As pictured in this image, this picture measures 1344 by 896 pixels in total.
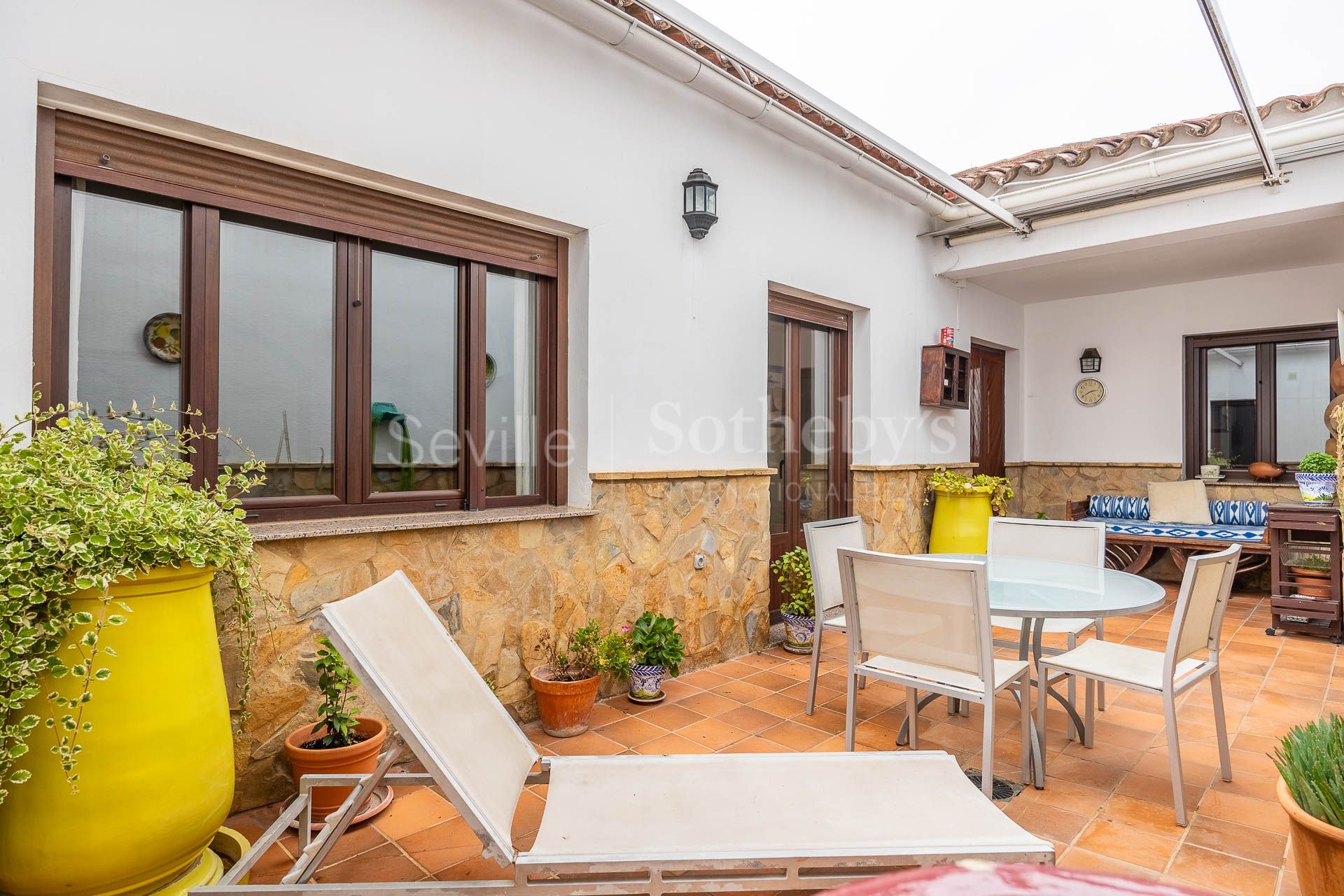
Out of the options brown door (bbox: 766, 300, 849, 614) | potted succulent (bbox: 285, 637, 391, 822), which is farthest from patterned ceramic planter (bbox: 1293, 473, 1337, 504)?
potted succulent (bbox: 285, 637, 391, 822)

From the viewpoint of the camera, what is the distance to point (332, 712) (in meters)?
2.42

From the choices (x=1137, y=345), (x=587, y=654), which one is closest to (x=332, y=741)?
(x=587, y=654)

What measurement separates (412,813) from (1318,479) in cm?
604

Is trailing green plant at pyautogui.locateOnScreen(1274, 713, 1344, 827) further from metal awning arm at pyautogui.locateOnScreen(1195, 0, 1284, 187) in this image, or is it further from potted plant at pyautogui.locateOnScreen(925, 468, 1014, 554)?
potted plant at pyautogui.locateOnScreen(925, 468, 1014, 554)

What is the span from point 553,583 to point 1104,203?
4.59m

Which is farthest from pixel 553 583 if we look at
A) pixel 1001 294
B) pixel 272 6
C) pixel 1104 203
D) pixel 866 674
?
pixel 1001 294

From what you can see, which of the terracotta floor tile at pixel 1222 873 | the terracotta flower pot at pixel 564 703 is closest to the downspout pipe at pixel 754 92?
the terracotta flower pot at pixel 564 703

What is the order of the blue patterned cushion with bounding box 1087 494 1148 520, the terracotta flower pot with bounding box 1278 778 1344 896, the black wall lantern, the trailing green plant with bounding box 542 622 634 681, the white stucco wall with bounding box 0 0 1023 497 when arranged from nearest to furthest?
the terracotta flower pot with bounding box 1278 778 1344 896 → the white stucco wall with bounding box 0 0 1023 497 → the trailing green plant with bounding box 542 622 634 681 → the black wall lantern → the blue patterned cushion with bounding box 1087 494 1148 520

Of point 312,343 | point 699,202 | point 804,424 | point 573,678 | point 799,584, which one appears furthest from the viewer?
point 804,424

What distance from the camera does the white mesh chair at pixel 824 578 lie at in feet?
10.9

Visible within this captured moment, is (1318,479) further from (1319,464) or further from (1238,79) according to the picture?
(1238,79)

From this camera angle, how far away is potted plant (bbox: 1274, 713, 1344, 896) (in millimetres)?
1493

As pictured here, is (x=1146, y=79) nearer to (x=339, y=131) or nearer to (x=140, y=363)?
(x=339, y=131)

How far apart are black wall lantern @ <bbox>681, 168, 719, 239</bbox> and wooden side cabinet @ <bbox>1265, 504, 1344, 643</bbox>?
4433 mm
